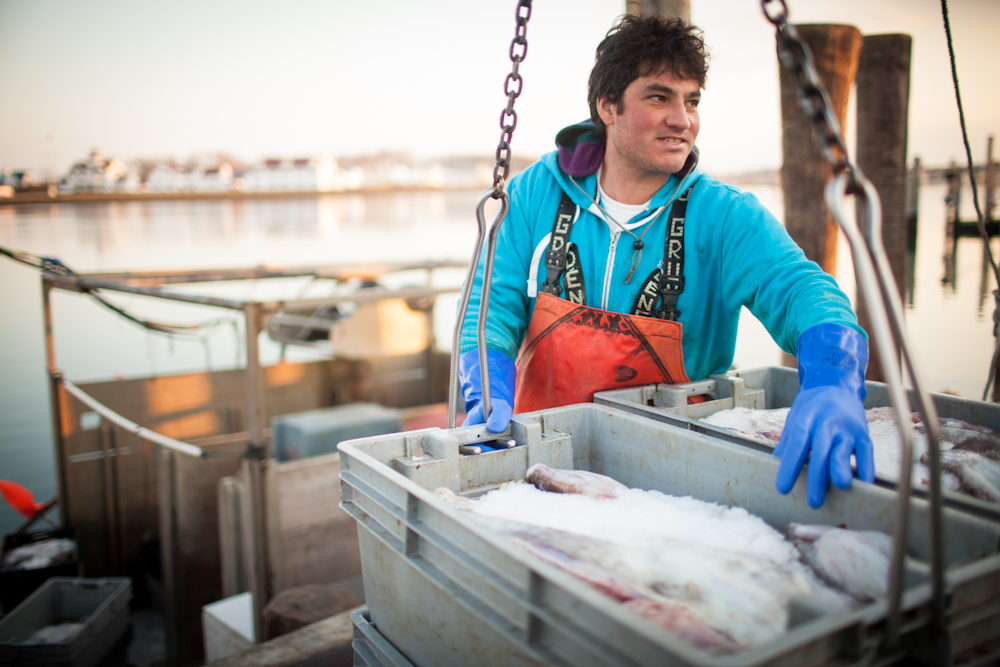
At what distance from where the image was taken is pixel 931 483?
0.84 metres

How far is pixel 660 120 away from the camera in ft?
7.06

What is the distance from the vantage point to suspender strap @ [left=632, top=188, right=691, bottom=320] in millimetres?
2139

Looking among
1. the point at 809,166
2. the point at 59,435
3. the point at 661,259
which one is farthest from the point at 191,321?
the point at 661,259

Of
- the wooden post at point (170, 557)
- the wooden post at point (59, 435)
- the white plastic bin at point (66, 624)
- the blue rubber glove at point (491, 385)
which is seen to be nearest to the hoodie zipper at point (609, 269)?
the blue rubber glove at point (491, 385)

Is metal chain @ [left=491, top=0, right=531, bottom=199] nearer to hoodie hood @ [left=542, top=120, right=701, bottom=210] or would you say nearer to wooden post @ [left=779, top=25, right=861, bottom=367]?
hoodie hood @ [left=542, top=120, right=701, bottom=210]

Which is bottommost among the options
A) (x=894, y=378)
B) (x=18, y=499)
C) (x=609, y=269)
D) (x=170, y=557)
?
(x=18, y=499)

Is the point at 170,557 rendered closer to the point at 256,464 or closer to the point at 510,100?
the point at 256,464

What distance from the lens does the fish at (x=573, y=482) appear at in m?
1.50

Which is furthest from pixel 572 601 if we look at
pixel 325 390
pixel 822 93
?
pixel 325 390

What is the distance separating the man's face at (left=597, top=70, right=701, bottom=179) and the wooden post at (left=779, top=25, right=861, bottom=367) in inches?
88.3

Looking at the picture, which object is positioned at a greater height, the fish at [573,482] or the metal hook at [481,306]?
the metal hook at [481,306]

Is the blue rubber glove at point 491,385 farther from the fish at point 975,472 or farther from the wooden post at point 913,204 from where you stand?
the wooden post at point 913,204

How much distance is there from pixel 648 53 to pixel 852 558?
5.54ft

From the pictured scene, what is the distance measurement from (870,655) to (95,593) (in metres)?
5.01
